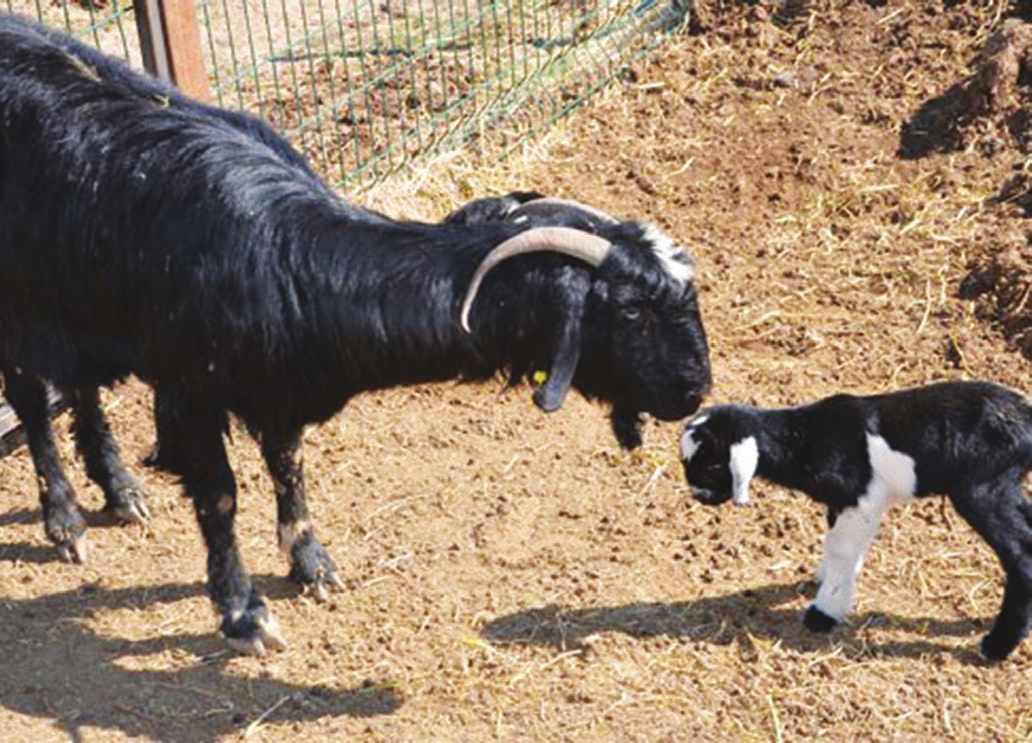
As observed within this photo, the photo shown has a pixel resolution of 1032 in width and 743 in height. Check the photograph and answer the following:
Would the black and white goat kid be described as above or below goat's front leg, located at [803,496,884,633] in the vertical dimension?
above

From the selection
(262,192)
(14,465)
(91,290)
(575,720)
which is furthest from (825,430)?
(14,465)

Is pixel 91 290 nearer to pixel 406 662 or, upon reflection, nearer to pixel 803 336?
pixel 406 662

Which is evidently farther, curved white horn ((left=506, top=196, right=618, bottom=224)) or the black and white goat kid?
curved white horn ((left=506, top=196, right=618, bottom=224))

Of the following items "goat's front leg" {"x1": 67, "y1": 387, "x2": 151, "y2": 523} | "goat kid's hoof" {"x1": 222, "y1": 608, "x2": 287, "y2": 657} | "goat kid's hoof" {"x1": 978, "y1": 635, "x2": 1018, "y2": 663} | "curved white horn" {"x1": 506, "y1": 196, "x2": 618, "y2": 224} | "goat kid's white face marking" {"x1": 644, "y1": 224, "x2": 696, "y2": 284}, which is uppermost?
"curved white horn" {"x1": 506, "y1": 196, "x2": 618, "y2": 224}

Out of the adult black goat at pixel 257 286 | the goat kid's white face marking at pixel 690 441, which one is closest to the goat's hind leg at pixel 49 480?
the adult black goat at pixel 257 286

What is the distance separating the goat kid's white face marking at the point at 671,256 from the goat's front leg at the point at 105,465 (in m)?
2.55

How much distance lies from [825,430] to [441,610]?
1.57 meters

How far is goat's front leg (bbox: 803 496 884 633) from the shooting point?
5906 mm

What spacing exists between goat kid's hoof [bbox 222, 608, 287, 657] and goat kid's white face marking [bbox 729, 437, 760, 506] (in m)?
1.73

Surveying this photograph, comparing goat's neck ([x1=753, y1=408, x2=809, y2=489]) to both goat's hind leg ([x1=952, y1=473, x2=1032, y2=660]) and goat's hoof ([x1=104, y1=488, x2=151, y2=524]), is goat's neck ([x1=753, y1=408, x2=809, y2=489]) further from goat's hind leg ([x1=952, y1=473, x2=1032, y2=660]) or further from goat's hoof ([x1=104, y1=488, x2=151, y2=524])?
goat's hoof ([x1=104, y1=488, x2=151, y2=524])

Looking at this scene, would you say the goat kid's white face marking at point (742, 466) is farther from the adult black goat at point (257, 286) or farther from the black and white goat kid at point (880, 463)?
the adult black goat at point (257, 286)

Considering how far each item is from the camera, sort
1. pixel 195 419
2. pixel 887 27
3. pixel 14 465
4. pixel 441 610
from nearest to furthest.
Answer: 1. pixel 195 419
2. pixel 441 610
3. pixel 14 465
4. pixel 887 27

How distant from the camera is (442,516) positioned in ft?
23.0

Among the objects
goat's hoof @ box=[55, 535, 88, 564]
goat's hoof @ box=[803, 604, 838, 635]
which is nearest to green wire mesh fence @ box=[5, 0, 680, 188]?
goat's hoof @ box=[55, 535, 88, 564]
